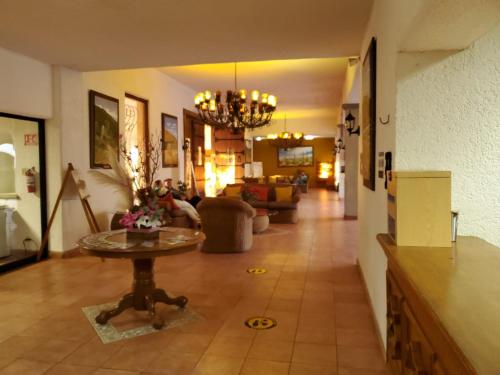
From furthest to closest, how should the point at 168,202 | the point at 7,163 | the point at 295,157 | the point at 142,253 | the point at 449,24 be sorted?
the point at 295,157
the point at 168,202
the point at 7,163
the point at 142,253
the point at 449,24

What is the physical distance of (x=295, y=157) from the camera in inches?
858

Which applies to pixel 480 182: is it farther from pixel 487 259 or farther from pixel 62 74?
pixel 62 74

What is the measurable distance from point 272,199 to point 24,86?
18.8 ft

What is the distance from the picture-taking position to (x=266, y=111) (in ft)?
22.9

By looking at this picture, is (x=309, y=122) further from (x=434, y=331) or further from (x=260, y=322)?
(x=434, y=331)

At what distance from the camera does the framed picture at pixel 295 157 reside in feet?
71.3

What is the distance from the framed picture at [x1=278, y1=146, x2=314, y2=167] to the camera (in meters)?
21.7

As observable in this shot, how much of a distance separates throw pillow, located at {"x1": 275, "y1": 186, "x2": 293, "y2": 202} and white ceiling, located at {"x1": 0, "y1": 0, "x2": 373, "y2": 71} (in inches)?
175

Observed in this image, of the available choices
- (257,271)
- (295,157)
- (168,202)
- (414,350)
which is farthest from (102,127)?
(295,157)

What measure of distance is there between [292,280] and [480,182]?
2.63m

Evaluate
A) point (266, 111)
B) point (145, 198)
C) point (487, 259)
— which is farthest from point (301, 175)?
point (487, 259)

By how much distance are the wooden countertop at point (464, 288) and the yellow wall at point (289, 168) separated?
1952 cm

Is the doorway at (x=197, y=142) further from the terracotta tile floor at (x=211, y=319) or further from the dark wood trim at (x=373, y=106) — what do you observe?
the dark wood trim at (x=373, y=106)

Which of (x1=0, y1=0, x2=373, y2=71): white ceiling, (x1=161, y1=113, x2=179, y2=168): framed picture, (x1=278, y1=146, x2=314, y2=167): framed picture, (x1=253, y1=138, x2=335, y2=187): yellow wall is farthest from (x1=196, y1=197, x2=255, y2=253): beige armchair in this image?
(x1=278, y1=146, x2=314, y2=167): framed picture
